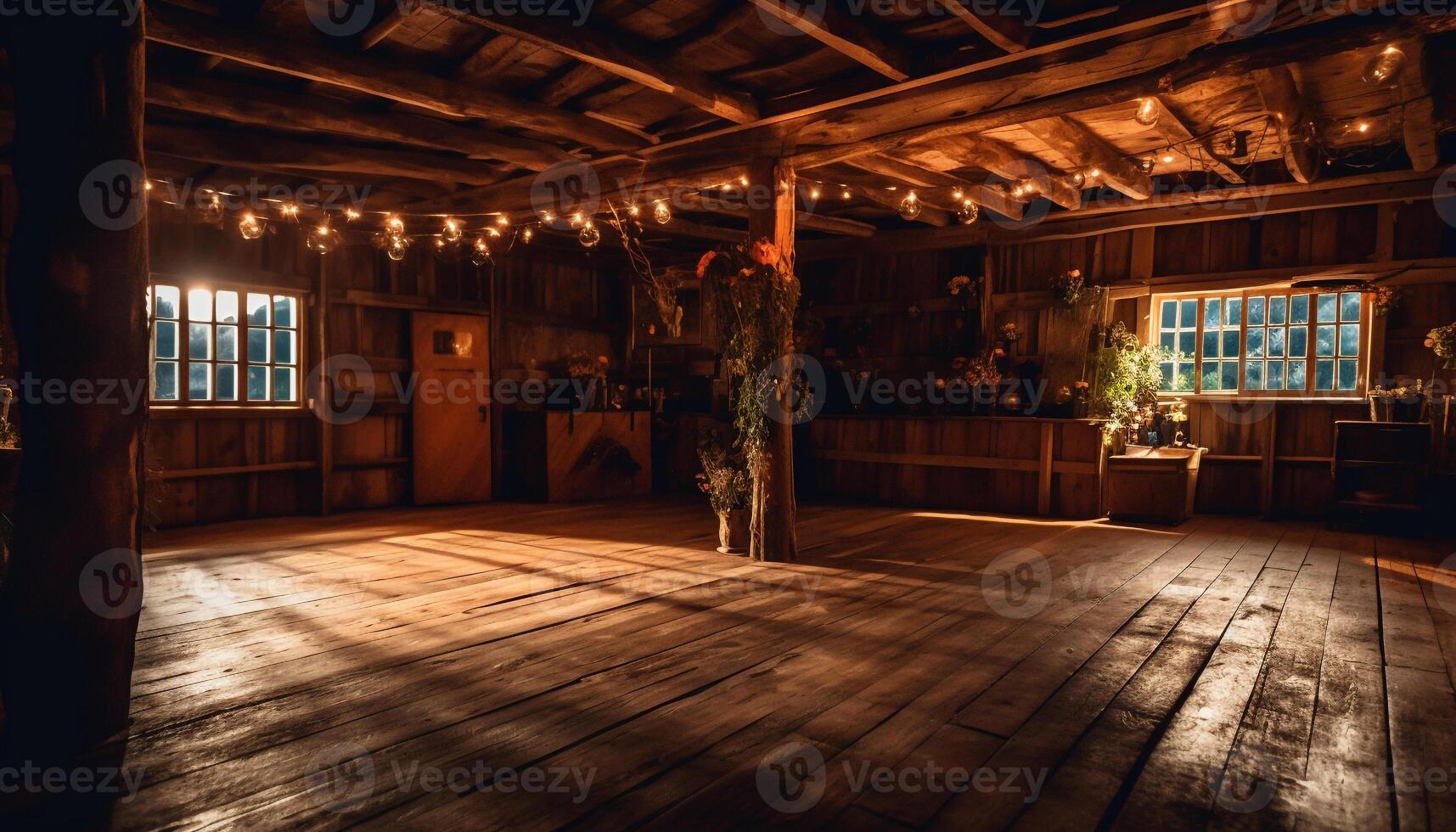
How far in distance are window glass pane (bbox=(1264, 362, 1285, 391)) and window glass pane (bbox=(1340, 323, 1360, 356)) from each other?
510 mm

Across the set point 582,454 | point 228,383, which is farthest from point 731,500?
point 228,383

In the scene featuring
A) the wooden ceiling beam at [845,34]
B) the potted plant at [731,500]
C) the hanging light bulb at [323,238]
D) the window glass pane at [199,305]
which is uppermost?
the wooden ceiling beam at [845,34]

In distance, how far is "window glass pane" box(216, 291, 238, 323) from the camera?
763 cm

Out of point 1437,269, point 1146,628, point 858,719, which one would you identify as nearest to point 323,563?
point 858,719

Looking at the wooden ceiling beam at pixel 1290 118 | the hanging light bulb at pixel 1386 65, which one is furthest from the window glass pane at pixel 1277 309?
the hanging light bulb at pixel 1386 65

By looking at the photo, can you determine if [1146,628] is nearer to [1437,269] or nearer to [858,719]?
[858,719]

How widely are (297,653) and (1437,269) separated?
30.6 feet

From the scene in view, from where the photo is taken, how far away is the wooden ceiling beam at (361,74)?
13.1 ft

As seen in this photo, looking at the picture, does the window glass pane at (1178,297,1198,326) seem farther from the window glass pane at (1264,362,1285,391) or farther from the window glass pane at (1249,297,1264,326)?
the window glass pane at (1264,362,1285,391)

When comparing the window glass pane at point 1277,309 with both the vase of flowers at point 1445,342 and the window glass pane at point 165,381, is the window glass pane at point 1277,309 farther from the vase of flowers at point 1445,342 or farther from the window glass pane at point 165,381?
the window glass pane at point 165,381

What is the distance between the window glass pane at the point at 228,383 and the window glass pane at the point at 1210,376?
993cm

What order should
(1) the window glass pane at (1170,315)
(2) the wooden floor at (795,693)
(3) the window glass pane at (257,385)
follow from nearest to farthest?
(2) the wooden floor at (795,693) < (3) the window glass pane at (257,385) < (1) the window glass pane at (1170,315)

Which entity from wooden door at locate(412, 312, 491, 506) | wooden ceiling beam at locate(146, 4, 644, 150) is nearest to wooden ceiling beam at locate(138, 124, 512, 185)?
wooden ceiling beam at locate(146, 4, 644, 150)

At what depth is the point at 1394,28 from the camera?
147 inches
